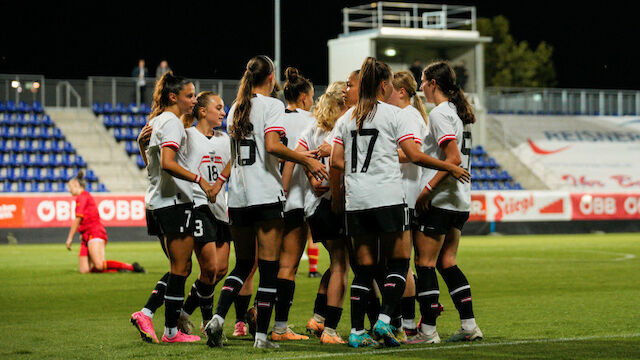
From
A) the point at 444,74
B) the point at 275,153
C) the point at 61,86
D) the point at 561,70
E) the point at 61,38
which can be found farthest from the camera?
the point at 561,70

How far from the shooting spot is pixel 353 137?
7.15 meters

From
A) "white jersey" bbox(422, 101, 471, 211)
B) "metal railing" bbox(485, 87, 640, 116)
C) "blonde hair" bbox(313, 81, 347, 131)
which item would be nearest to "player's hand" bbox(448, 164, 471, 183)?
"white jersey" bbox(422, 101, 471, 211)

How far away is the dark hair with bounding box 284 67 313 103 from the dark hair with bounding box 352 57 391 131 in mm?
863

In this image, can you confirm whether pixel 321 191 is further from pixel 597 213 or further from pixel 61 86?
pixel 61 86

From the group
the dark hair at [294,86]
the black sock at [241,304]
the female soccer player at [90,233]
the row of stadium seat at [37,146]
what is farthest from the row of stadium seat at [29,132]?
the dark hair at [294,86]

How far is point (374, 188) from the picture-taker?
7.03m

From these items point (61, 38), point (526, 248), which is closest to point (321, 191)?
point (526, 248)

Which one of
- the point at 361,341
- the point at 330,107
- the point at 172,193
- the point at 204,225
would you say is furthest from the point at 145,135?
the point at 361,341

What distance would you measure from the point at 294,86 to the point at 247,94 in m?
0.67

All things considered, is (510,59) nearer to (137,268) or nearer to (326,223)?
(137,268)

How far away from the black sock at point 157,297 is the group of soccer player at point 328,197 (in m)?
0.01

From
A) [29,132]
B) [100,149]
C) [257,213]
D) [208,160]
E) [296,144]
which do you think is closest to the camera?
[257,213]

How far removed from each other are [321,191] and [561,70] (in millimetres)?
54637

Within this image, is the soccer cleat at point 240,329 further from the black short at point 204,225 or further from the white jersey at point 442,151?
the white jersey at point 442,151
